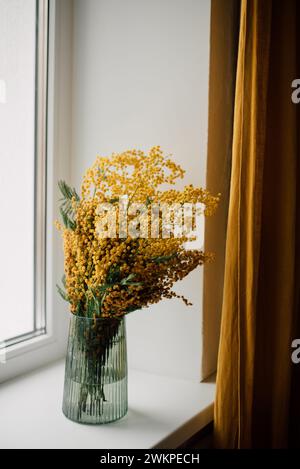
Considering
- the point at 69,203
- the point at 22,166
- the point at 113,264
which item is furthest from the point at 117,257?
the point at 22,166

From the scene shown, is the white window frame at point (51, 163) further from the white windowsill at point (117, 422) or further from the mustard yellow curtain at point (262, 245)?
the mustard yellow curtain at point (262, 245)

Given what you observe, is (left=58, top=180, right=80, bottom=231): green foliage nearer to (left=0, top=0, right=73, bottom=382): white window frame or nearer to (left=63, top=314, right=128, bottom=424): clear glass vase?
(left=63, top=314, right=128, bottom=424): clear glass vase

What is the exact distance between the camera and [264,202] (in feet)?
4.60

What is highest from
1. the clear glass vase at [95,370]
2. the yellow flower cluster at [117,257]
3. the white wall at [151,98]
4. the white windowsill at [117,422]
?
the white wall at [151,98]

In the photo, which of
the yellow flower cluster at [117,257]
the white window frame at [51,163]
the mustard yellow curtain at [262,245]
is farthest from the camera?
the white window frame at [51,163]

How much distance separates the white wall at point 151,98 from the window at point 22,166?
0.13 metres

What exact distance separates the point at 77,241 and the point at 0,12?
641 mm

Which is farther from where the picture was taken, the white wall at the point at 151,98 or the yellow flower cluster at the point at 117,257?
the white wall at the point at 151,98

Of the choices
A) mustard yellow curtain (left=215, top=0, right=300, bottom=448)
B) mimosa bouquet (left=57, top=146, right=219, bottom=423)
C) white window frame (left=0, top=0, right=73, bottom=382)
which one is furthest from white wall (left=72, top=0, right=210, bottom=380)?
mimosa bouquet (left=57, top=146, right=219, bottom=423)

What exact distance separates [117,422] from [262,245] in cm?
59

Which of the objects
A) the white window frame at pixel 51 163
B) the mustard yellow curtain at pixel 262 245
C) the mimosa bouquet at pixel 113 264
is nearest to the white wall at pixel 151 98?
the white window frame at pixel 51 163

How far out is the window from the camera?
139 cm

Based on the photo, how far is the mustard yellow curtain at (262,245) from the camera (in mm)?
1286

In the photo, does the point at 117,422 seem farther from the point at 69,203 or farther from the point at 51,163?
the point at 51,163
